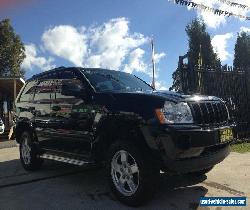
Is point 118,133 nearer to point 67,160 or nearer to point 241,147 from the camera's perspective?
point 67,160

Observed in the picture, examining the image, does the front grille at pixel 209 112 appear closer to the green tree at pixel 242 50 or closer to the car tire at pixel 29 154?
the car tire at pixel 29 154

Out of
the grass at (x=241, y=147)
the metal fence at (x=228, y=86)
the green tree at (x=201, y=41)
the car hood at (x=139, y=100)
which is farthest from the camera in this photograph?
the green tree at (x=201, y=41)

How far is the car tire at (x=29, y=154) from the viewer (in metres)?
7.60

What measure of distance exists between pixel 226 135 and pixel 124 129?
1426 millimetres

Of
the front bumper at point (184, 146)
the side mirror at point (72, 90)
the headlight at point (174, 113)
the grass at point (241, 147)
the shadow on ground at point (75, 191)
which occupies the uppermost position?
the side mirror at point (72, 90)

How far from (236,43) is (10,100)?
111 ft

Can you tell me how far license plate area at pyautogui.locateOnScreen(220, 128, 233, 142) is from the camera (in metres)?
5.06

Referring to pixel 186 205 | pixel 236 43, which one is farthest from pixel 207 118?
pixel 236 43

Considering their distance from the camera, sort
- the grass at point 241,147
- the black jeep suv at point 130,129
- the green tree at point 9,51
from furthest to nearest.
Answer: the green tree at point 9,51
the grass at point 241,147
the black jeep suv at point 130,129

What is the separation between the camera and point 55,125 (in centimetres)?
649

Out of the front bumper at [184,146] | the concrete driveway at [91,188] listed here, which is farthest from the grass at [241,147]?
the front bumper at [184,146]

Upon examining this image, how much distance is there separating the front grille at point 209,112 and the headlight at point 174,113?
97 millimetres

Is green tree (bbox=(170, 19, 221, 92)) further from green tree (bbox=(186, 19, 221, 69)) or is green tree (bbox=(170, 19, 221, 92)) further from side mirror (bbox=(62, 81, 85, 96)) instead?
side mirror (bbox=(62, 81, 85, 96))

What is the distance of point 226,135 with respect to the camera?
519cm
